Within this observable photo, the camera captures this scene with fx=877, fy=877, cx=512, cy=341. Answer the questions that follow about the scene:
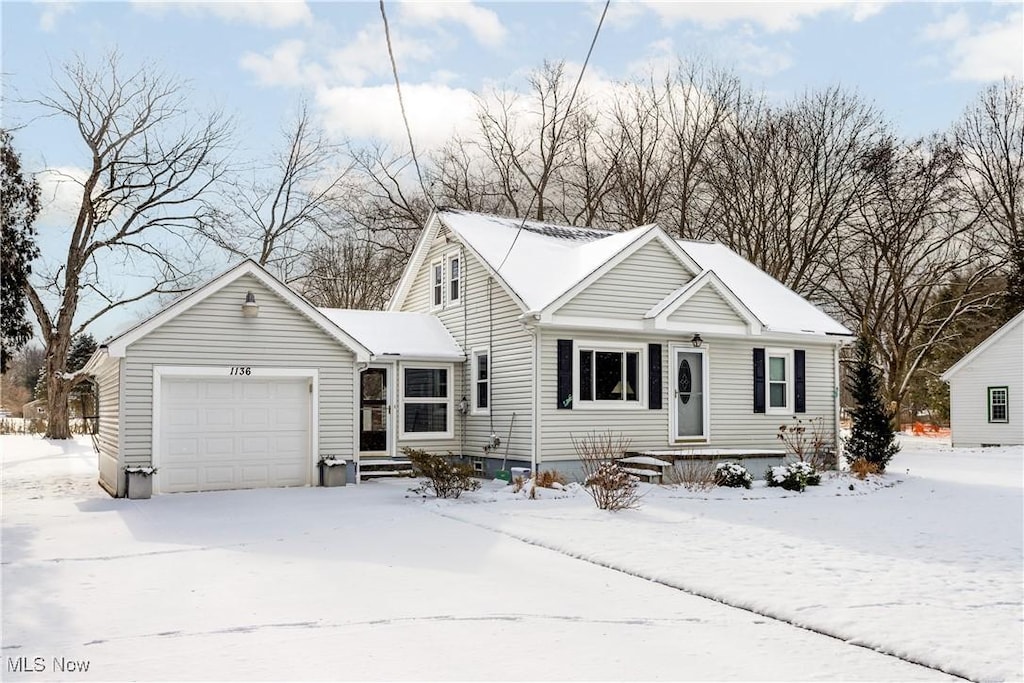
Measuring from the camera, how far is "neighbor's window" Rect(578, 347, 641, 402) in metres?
17.6

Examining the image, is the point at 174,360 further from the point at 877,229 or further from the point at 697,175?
the point at 877,229

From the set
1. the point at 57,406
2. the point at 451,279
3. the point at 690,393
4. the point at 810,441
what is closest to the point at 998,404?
the point at 810,441

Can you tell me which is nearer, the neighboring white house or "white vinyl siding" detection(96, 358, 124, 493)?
"white vinyl siding" detection(96, 358, 124, 493)

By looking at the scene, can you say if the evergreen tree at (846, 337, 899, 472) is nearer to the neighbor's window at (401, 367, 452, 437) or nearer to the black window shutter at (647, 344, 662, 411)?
the black window shutter at (647, 344, 662, 411)

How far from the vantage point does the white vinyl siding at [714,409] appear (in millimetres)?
16984

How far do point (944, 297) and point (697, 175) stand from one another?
1302 cm

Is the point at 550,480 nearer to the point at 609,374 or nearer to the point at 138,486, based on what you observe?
the point at 609,374

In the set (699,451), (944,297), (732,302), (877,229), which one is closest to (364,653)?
(699,451)

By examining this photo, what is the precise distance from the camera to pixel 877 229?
120 feet

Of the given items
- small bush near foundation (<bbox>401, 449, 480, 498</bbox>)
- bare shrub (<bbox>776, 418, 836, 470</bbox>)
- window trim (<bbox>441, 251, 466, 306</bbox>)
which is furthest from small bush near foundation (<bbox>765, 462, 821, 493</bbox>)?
window trim (<bbox>441, 251, 466, 306</bbox>)

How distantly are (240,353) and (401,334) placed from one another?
4.73 meters

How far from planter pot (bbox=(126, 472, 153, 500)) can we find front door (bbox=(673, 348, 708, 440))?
10264 mm

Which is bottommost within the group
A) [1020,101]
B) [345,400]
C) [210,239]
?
[345,400]

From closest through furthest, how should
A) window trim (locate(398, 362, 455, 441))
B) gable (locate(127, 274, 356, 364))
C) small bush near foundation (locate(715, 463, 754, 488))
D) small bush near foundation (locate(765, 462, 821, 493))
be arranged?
gable (locate(127, 274, 356, 364)) < small bush near foundation (locate(765, 462, 821, 493)) < small bush near foundation (locate(715, 463, 754, 488)) < window trim (locate(398, 362, 455, 441))
